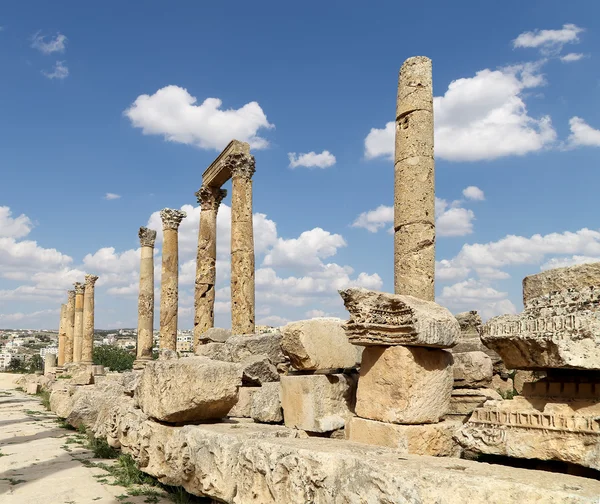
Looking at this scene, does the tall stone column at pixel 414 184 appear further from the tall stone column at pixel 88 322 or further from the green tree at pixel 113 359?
the green tree at pixel 113 359

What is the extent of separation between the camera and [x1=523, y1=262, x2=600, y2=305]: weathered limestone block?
13.4ft

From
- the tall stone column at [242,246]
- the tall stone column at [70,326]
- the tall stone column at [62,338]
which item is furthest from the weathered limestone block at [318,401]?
the tall stone column at [62,338]

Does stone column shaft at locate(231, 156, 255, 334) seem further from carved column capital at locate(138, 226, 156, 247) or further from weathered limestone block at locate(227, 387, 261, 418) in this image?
carved column capital at locate(138, 226, 156, 247)

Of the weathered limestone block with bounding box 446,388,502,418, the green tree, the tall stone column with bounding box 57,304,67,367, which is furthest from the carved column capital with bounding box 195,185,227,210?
the tall stone column with bounding box 57,304,67,367

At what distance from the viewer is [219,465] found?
438cm

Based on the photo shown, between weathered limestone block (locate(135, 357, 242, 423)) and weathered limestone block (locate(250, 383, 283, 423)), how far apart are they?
26.6 inches

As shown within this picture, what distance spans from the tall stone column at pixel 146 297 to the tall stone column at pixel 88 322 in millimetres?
9903

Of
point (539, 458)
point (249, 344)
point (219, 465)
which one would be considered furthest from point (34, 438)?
point (539, 458)

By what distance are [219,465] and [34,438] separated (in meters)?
6.52

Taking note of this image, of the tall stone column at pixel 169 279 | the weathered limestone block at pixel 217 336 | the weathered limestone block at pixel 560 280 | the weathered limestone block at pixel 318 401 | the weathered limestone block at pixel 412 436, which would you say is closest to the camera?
the weathered limestone block at pixel 560 280

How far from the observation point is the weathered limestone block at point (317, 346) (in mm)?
6016

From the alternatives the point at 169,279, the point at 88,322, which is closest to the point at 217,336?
the point at 169,279

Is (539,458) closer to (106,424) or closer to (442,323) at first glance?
(442,323)

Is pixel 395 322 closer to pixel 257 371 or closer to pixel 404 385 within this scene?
pixel 404 385
